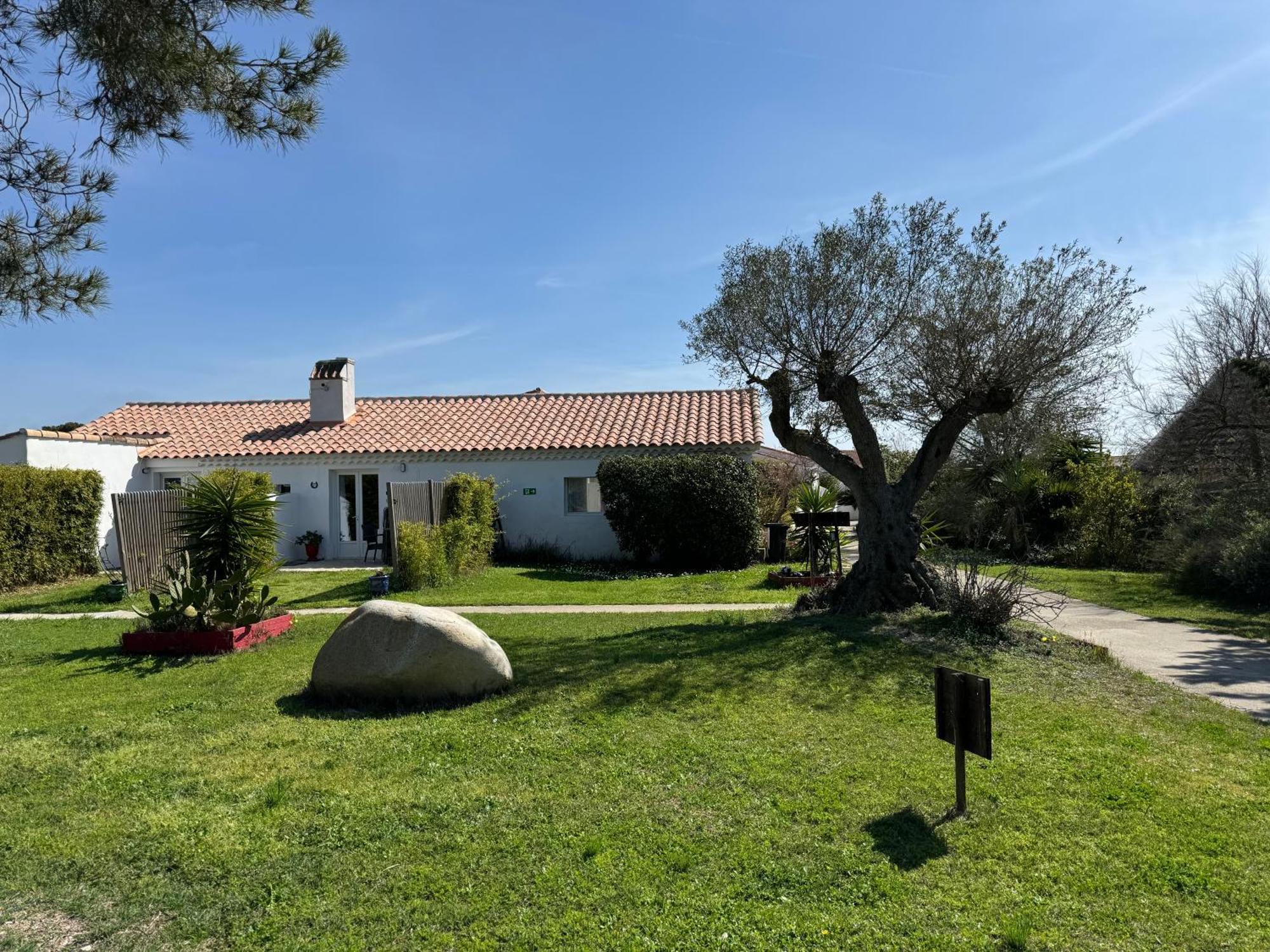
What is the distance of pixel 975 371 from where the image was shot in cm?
1091

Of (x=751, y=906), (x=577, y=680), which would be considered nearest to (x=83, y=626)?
(x=577, y=680)

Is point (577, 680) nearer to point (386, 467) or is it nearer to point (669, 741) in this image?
point (669, 741)

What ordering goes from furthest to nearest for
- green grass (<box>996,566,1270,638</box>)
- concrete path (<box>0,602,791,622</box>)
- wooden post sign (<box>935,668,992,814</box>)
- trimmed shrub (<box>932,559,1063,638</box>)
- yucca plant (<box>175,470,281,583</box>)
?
concrete path (<box>0,602,791,622</box>) → green grass (<box>996,566,1270,638</box>) → yucca plant (<box>175,470,281,583</box>) → trimmed shrub (<box>932,559,1063,638</box>) → wooden post sign (<box>935,668,992,814</box>)

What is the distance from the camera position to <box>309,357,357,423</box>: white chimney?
23625mm

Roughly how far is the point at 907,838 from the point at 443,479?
18098 mm

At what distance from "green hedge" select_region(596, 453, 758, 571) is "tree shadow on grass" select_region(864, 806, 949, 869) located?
45.4 feet

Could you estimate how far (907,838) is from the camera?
4.46 meters

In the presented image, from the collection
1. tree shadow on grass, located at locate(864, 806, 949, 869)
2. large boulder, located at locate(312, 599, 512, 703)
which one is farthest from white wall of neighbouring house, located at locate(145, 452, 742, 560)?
tree shadow on grass, located at locate(864, 806, 949, 869)

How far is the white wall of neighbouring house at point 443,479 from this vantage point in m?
20.9

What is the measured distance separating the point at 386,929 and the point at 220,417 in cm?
2432

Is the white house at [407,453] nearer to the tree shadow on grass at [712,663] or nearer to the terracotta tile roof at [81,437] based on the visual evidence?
the terracotta tile roof at [81,437]

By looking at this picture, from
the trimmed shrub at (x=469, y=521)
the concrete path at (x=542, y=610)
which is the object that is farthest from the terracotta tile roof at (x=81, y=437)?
the trimmed shrub at (x=469, y=521)

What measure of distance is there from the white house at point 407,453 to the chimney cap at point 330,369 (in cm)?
4

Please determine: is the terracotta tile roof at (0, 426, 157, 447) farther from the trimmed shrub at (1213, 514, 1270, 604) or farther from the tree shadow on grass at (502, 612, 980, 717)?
the trimmed shrub at (1213, 514, 1270, 604)
